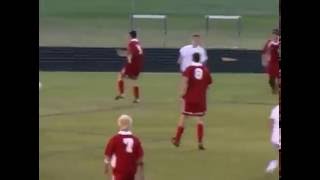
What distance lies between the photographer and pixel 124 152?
939cm

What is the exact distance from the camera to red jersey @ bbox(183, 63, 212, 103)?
46.1 ft

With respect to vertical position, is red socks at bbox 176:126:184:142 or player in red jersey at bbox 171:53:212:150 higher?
player in red jersey at bbox 171:53:212:150

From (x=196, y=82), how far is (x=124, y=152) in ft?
16.1

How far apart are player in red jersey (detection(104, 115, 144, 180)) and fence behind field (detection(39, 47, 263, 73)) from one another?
20.1 metres

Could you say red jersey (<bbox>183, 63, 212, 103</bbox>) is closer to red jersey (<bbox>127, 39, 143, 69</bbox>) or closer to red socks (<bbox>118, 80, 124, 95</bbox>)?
red jersey (<bbox>127, 39, 143, 69</bbox>)

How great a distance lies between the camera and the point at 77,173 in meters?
12.4

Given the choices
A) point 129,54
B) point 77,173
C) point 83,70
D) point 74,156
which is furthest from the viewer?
point 83,70

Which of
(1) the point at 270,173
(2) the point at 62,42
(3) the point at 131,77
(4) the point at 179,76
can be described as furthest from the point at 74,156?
(2) the point at 62,42

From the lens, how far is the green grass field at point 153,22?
40812mm

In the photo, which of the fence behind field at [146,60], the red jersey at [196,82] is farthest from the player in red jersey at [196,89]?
the fence behind field at [146,60]

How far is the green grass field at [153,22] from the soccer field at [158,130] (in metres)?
15.1

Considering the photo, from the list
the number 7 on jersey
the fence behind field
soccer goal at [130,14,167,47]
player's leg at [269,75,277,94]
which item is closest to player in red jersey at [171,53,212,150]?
the number 7 on jersey
